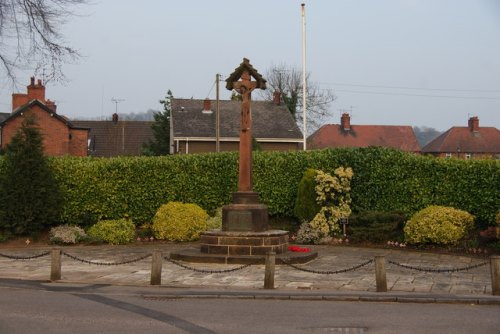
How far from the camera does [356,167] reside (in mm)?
21734

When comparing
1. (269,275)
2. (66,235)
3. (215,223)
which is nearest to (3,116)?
(66,235)

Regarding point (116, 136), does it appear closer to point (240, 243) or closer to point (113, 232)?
point (113, 232)

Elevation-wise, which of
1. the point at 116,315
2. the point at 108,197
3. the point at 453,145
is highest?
the point at 453,145

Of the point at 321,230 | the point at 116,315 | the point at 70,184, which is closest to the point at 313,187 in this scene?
the point at 321,230

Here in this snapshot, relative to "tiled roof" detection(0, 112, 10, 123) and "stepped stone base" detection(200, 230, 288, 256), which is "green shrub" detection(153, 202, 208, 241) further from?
"tiled roof" detection(0, 112, 10, 123)

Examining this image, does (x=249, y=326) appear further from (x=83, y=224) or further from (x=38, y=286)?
(x=83, y=224)

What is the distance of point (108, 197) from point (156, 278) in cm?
1046

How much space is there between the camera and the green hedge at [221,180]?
68.8ft

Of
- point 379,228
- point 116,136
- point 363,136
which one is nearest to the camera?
point 379,228

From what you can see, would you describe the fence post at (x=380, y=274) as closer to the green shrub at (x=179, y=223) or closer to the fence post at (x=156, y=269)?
the fence post at (x=156, y=269)

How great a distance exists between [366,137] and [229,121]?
25429 mm

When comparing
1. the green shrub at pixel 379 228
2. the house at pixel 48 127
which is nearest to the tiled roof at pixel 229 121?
the house at pixel 48 127

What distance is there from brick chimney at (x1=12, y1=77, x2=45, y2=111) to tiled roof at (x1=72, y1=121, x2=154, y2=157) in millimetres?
8325

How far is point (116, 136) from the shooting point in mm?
57469
